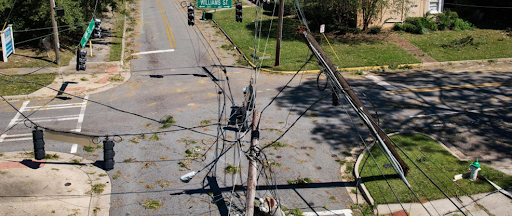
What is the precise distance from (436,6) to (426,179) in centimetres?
2541

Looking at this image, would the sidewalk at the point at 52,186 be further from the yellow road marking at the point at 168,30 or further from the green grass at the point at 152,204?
the yellow road marking at the point at 168,30

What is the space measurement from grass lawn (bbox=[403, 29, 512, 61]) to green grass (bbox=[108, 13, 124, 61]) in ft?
69.6

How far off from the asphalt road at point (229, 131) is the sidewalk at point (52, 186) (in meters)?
0.53

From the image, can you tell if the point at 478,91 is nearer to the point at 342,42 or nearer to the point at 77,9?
the point at 342,42

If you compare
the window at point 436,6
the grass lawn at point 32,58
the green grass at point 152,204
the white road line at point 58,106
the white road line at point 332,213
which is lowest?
the white road line at point 332,213

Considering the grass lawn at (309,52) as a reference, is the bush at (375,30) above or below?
above

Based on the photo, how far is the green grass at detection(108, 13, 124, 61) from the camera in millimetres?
29812

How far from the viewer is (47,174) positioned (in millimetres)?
15102

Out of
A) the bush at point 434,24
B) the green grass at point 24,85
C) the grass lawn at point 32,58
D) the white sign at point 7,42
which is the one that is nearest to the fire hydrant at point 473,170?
the green grass at point 24,85

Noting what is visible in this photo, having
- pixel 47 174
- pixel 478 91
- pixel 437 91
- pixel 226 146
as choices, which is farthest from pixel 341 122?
pixel 47 174

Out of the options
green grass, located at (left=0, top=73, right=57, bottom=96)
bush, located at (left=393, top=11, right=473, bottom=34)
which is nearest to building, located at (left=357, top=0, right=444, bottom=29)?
bush, located at (left=393, top=11, right=473, bottom=34)

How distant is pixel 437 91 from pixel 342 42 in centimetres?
1068

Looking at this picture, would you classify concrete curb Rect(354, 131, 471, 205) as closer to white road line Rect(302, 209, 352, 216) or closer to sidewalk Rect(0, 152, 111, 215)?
white road line Rect(302, 209, 352, 216)

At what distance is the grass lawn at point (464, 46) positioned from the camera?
29688 millimetres
